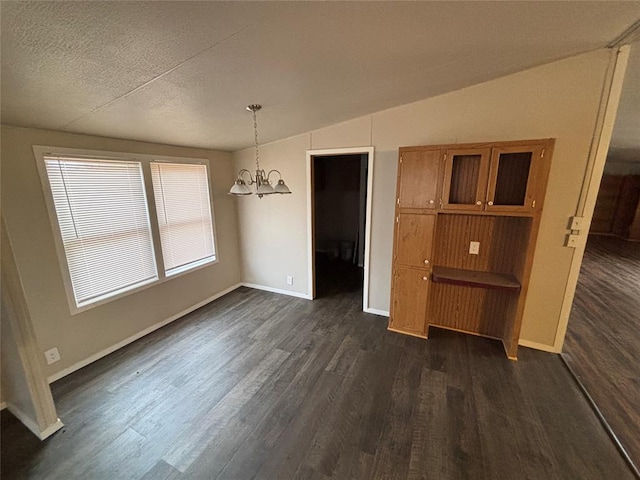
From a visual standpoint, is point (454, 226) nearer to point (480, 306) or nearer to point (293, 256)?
point (480, 306)

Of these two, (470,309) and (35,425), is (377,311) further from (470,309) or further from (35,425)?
(35,425)

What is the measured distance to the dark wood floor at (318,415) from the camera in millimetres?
1619

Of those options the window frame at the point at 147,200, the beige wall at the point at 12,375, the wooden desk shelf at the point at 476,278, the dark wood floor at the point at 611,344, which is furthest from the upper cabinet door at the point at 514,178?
the beige wall at the point at 12,375

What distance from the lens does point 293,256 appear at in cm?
396

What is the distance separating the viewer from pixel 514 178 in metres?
2.54

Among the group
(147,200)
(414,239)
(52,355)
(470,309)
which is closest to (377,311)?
(470,309)

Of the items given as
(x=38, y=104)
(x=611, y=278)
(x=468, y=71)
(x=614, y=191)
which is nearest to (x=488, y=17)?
(x=468, y=71)

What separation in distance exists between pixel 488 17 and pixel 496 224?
1.91 m

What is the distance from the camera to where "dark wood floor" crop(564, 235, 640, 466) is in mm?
1941

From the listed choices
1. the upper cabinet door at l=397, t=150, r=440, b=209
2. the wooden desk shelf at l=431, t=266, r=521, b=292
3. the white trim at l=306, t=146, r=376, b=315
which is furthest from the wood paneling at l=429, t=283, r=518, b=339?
the upper cabinet door at l=397, t=150, r=440, b=209

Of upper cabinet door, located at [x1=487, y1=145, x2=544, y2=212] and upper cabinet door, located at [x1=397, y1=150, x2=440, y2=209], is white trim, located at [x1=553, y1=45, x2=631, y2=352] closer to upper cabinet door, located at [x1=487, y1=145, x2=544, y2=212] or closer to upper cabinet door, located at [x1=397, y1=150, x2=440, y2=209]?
upper cabinet door, located at [x1=487, y1=145, x2=544, y2=212]

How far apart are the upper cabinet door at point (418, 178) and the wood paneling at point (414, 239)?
141 mm

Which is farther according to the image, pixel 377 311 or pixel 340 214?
pixel 340 214

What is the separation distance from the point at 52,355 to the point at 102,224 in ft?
4.09
